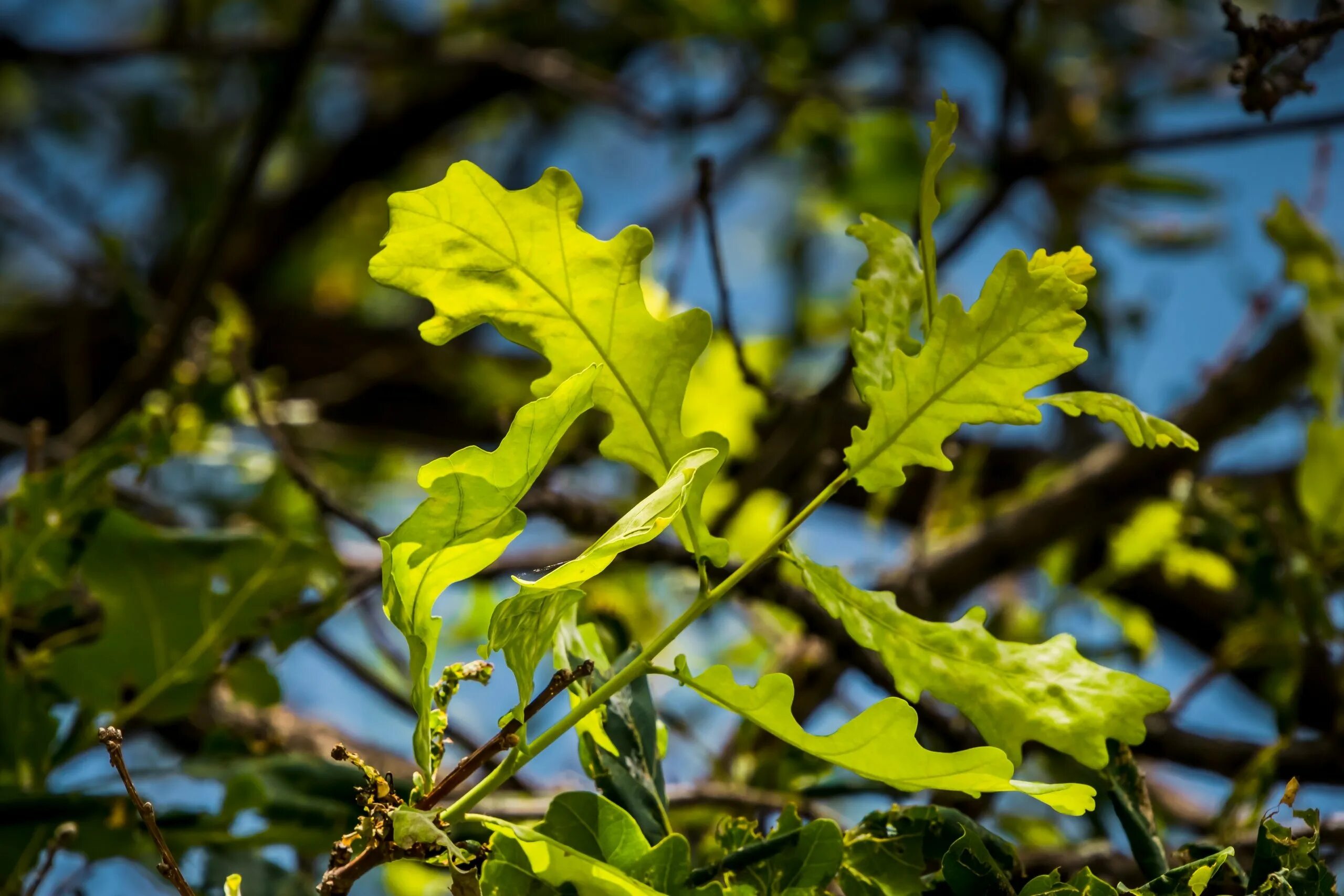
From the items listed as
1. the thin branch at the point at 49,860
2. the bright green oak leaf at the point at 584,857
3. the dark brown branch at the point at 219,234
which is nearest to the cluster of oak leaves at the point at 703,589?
the bright green oak leaf at the point at 584,857

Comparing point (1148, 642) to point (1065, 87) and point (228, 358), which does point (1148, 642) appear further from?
point (1065, 87)

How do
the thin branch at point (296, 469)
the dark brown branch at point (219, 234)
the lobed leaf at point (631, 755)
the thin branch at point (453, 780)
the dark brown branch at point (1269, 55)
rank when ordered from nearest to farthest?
the thin branch at point (453, 780) → the lobed leaf at point (631, 755) → the dark brown branch at point (1269, 55) → the thin branch at point (296, 469) → the dark brown branch at point (219, 234)

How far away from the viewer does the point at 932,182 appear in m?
0.50

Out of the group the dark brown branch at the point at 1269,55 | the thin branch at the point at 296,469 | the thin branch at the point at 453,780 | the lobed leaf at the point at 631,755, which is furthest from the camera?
the thin branch at the point at 296,469

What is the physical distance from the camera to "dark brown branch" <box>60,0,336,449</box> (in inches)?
48.9

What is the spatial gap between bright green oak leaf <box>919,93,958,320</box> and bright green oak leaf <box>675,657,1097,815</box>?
196 millimetres

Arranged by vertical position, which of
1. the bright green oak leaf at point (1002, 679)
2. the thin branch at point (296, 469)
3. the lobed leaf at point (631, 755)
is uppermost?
the thin branch at point (296, 469)

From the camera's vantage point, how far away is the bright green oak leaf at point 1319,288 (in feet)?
3.05

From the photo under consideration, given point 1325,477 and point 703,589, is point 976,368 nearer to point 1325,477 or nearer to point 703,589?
point 703,589

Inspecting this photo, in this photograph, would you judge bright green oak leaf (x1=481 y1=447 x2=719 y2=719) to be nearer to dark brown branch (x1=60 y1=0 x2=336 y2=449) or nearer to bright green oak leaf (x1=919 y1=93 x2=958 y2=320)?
bright green oak leaf (x1=919 y1=93 x2=958 y2=320)

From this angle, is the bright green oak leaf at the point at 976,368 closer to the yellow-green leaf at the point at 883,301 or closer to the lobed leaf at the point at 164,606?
the yellow-green leaf at the point at 883,301

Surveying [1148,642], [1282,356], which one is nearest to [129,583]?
[1148,642]

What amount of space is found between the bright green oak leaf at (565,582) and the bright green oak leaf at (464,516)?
1.0 inches

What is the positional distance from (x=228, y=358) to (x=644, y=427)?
0.71 metres
